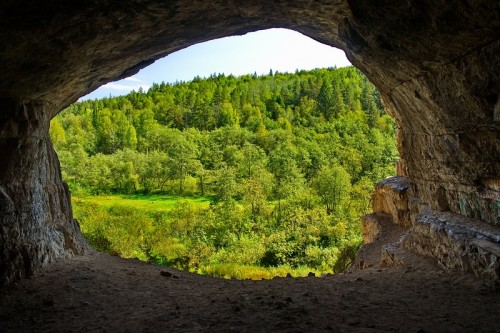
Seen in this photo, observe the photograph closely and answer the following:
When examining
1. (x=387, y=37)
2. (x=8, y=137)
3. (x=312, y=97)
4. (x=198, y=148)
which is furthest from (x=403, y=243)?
(x=312, y=97)

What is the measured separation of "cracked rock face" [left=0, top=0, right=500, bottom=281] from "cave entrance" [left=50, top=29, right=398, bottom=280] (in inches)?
661

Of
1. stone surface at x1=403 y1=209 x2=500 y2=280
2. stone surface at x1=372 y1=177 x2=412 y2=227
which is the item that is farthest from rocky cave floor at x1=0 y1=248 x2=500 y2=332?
stone surface at x1=372 y1=177 x2=412 y2=227

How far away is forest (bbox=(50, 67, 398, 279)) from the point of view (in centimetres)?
3253

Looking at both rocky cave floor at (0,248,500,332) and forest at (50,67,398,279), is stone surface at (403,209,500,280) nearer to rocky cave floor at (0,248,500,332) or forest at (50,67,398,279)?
rocky cave floor at (0,248,500,332)

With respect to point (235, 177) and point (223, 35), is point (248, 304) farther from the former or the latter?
point (235, 177)

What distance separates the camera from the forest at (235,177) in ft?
107

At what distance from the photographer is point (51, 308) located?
5898 millimetres

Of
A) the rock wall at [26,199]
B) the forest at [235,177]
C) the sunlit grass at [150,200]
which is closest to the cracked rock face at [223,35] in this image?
the rock wall at [26,199]

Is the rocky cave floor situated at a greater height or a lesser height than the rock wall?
Answer: lesser

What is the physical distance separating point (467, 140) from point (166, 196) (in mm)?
60580

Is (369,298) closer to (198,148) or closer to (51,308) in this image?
(51,308)

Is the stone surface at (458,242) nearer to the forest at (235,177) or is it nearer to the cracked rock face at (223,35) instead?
the cracked rock face at (223,35)

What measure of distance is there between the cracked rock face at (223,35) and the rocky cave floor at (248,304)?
120cm

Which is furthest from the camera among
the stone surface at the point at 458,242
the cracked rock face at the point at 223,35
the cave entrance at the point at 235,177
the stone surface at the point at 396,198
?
the cave entrance at the point at 235,177
